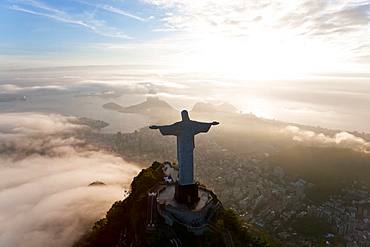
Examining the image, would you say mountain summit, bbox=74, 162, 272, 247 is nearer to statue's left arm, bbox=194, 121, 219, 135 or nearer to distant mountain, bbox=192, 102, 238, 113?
statue's left arm, bbox=194, 121, 219, 135

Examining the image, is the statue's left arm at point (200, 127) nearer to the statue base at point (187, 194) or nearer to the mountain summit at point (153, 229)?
the statue base at point (187, 194)

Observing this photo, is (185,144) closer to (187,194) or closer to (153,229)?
(187,194)

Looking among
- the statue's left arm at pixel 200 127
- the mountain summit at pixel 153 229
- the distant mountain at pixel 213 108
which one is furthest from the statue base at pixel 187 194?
the distant mountain at pixel 213 108

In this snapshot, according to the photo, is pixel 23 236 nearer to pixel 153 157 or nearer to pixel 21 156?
pixel 153 157

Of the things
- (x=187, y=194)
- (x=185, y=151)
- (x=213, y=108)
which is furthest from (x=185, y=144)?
(x=213, y=108)

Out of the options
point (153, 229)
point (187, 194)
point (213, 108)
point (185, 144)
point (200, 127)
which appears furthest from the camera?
point (213, 108)

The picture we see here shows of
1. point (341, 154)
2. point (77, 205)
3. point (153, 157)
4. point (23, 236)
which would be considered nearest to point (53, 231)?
point (23, 236)

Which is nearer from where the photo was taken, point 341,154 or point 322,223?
point 322,223

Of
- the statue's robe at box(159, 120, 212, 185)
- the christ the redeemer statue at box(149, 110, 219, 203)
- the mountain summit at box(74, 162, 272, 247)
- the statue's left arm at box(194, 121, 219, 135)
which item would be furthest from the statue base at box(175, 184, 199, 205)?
the statue's left arm at box(194, 121, 219, 135)
